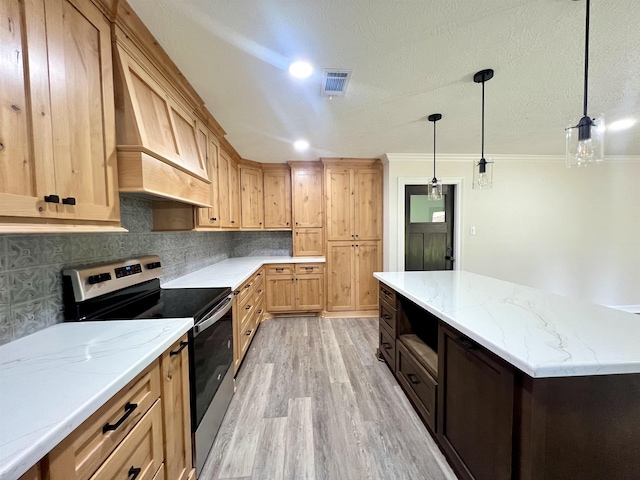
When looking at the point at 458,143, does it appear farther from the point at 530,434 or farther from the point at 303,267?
the point at 530,434

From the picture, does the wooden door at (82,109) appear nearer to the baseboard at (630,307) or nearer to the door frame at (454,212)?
the door frame at (454,212)

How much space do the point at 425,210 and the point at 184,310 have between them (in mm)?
3448

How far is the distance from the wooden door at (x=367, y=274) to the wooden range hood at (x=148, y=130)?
267cm

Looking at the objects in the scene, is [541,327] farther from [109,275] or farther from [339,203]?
[339,203]

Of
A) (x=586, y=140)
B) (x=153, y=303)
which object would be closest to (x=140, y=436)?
(x=153, y=303)

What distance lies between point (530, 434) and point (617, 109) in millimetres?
3116

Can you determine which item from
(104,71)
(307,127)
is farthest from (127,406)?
(307,127)

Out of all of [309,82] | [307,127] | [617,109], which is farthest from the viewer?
[307,127]

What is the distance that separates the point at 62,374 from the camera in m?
0.77

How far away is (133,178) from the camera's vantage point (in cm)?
120

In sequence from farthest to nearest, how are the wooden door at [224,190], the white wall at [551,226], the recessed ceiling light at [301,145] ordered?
1. the white wall at [551,226]
2. the recessed ceiling light at [301,145]
3. the wooden door at [224,190]

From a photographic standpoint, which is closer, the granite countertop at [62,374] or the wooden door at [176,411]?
the granite countertop at [62,374]

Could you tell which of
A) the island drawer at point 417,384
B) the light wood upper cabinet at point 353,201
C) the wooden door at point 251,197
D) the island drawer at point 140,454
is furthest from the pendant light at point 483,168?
the wooden door at point 251,197

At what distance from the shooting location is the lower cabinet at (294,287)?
12.4ft
